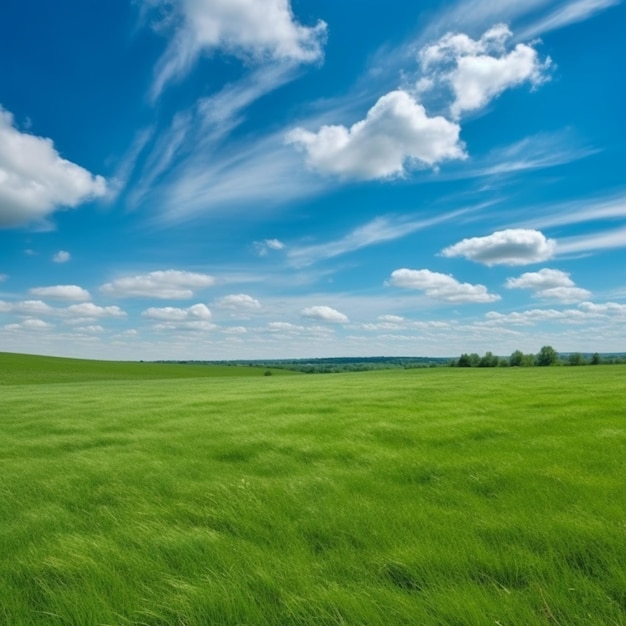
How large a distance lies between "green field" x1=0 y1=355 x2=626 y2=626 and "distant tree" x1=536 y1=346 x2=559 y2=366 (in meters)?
131

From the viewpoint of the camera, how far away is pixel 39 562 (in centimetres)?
460

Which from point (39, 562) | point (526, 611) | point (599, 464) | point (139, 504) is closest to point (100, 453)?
point (139, 504)

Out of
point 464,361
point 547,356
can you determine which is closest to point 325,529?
point 464,361

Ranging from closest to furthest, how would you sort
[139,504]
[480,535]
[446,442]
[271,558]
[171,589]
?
[171,589], [271,558], [480,535], [139,504], [446,442]

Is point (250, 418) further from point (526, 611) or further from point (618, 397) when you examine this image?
point (618, 397)

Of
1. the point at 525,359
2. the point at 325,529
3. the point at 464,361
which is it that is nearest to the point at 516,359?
the point at 525,359

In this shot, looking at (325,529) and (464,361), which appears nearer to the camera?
(325,529)

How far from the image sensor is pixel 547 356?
126 metres

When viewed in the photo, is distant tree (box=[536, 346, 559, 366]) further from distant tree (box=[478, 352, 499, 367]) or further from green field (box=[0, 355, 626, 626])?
green field (box=[0, 355, 626, 626])

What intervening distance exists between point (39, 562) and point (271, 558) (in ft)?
7.98

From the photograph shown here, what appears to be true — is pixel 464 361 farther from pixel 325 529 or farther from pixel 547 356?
pixel 325 529

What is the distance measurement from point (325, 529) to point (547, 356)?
138702mm

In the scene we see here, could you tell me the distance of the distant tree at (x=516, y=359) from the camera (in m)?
127

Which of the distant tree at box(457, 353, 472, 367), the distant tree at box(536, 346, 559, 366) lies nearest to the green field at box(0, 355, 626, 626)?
the distant tree at box(457, 353, 472, 367)
